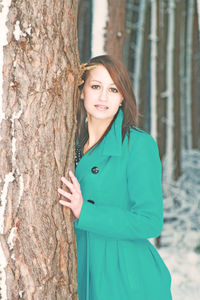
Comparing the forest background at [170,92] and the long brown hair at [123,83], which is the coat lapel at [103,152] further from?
the forest background at [170,92]

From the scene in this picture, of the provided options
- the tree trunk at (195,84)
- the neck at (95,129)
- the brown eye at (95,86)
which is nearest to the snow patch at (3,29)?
the brown eye at (95,86)

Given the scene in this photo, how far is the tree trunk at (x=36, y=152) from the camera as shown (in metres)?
1.57

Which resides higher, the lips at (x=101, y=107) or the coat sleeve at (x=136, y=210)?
the lips at (x=101, y=107)

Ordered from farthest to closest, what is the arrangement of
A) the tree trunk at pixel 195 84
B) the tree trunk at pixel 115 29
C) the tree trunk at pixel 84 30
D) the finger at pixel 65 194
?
the tree trunk at pixel 84 30 → the tree trunk at pixel 195 84 → the tree trunk at pixel 115 29 → the finger at pixel 65 194

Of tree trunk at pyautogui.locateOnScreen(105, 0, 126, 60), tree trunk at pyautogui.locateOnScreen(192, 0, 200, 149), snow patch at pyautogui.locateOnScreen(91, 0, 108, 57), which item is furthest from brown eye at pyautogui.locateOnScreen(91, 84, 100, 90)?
tree trunk at pyautogui.locateOnScreen(192, 0, 200, 149)

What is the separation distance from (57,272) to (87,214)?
0.31 meters

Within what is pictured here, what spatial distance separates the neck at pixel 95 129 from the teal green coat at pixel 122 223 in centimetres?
19

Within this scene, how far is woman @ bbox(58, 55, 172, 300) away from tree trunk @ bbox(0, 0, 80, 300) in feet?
0.42

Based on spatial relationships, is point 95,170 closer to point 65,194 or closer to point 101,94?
point 65,194

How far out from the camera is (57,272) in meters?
1.70

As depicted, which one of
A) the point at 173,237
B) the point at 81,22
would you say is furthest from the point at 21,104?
the point at 81,22

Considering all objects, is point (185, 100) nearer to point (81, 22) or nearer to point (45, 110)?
point (81, 22)

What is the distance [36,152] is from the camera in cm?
164

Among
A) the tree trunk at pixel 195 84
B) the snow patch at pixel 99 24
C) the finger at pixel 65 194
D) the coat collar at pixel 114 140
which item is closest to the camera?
the finger at pixel 65 194
